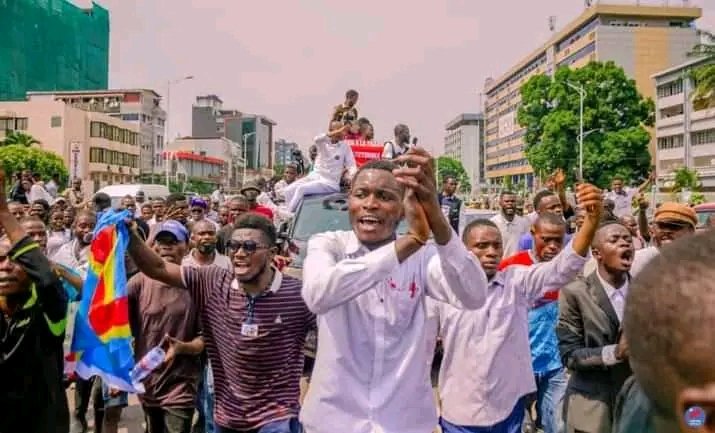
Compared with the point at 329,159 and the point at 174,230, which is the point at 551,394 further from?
the point at 329,159

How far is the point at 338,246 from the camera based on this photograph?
10.4 ft

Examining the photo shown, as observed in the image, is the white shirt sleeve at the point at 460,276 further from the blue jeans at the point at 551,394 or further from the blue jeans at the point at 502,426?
the blue jeans at the point at 551,394

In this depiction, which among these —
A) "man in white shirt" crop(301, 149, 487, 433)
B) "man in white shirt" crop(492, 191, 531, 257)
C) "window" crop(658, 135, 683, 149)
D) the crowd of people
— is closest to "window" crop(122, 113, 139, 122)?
"window" crop(658, 135, 683, 149)

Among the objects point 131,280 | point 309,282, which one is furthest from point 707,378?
point 131,280

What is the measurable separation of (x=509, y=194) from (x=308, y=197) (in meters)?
2.42

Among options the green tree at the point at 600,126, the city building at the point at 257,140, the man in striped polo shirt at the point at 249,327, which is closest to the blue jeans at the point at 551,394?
the man in striped polo shirt at the point at 249,327

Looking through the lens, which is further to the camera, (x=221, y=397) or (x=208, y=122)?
(x=208, y=122)

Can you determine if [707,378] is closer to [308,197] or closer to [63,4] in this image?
[308,197]

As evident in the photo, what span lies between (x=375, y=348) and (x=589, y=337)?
1.56m

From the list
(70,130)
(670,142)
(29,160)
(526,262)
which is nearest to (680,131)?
(670,142)

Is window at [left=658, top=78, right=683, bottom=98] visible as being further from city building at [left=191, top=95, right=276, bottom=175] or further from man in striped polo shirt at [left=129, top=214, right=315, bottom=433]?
city building at [left=191, top=95, right=276, bottom=175]

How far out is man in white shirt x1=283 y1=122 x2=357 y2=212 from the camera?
9977mm

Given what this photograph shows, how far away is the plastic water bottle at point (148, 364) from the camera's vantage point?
13.5 ft

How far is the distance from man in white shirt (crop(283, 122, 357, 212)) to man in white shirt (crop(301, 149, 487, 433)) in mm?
6799
